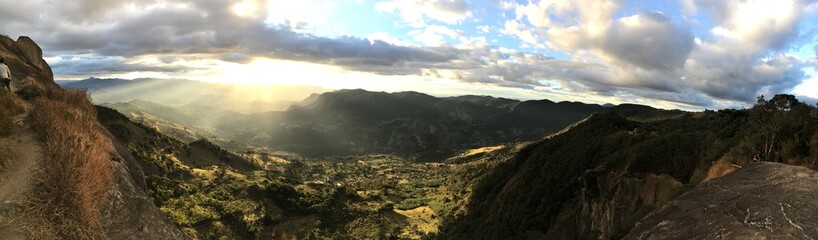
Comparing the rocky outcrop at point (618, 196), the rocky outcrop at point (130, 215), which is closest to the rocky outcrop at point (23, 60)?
the rocky outcrop at point (130, 215)

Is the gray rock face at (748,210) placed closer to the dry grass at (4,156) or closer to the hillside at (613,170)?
the hillside at (613,170)

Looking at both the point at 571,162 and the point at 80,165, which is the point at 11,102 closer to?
the point at 80,165

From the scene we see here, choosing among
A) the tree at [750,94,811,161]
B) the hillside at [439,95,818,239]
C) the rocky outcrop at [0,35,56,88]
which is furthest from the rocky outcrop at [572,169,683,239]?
the rocky outcrop at [0,35,56,88]

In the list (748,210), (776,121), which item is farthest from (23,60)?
(776,121)

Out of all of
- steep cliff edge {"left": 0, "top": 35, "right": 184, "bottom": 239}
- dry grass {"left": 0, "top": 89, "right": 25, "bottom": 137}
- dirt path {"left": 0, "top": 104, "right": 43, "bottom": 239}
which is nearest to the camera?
dirt path {"left": 0, "top": 104, "right": 43, "bottom": 239}

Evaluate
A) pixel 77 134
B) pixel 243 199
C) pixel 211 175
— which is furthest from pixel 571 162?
pixel 77 134

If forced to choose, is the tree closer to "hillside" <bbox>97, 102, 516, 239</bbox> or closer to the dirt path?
the dirt path
